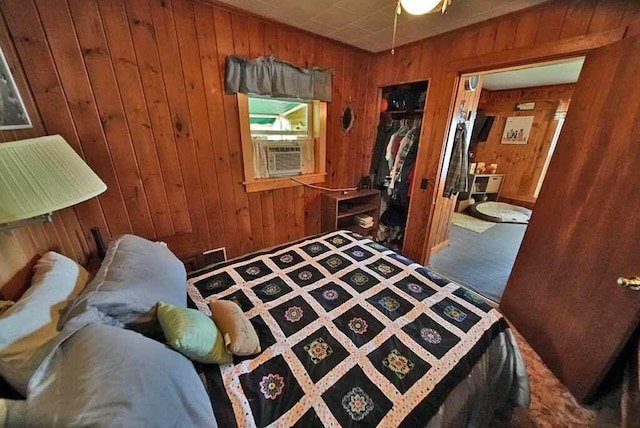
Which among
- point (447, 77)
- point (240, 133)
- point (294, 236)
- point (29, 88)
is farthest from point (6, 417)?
point (447, 77)

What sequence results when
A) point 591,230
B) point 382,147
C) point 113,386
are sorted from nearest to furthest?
point 113,386, point 591,230, point 382,147

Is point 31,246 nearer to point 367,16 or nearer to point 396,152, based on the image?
point 367,16

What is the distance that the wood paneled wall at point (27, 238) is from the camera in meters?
0.91

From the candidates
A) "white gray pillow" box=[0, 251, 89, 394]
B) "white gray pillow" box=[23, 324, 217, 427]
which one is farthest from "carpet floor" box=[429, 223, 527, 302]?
"white gray pillow" box=[0, 251, 89, 394]

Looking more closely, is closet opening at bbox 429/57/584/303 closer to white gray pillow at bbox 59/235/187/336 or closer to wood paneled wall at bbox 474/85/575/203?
wood paneled wall at bbox 474/85/575/203

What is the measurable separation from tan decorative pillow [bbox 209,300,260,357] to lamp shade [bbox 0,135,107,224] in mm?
685

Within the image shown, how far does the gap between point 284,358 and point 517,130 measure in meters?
5.89

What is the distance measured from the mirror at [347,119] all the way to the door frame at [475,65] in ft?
2.56

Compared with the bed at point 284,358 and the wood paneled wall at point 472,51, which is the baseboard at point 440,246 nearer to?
the wood paneled wall at point 472,51

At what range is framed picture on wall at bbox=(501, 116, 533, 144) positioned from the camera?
4.50 metres

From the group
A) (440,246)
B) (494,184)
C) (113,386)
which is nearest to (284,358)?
(113,386)

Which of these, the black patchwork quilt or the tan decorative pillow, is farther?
the tan decorative pillow

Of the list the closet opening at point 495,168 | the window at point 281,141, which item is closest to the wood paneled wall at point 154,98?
the window at point 281,141

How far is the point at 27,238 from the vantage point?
3.50ft
